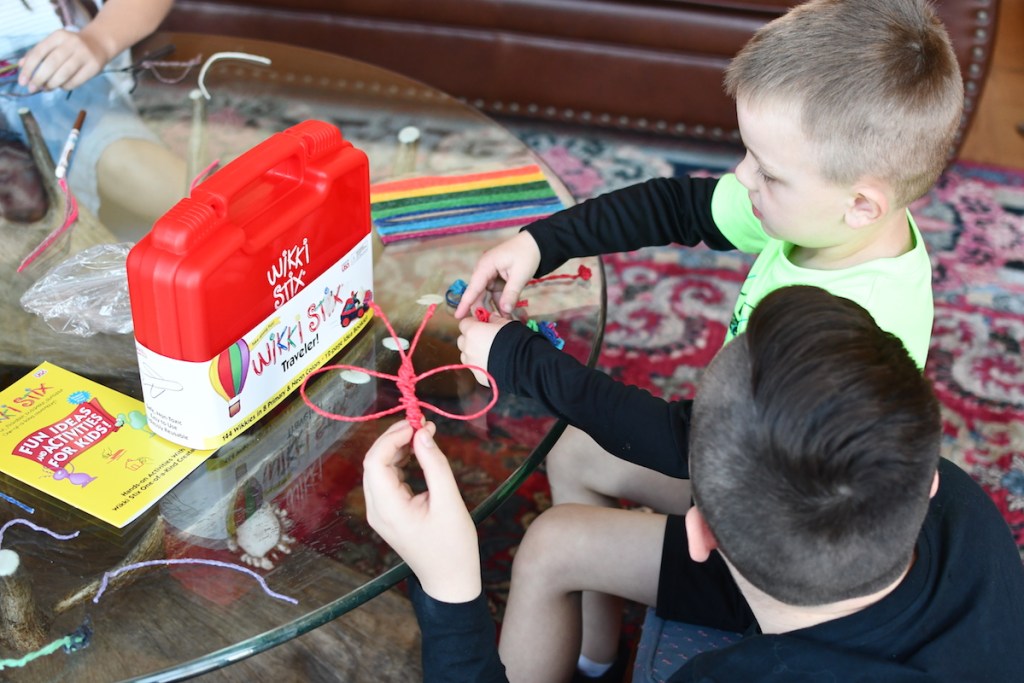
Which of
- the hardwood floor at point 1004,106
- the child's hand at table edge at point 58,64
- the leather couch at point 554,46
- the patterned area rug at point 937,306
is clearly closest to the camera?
the child's hand at table edge at point 58,64

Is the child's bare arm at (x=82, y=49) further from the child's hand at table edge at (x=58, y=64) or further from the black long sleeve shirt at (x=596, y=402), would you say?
the black long sleeve shirt at (x=596, y=402)

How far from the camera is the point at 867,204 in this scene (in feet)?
3.13

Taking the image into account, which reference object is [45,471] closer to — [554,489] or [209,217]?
[209,217]

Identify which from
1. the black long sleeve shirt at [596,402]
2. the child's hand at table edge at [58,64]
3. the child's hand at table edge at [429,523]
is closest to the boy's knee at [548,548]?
the black long sleeve shirt at [596,402]

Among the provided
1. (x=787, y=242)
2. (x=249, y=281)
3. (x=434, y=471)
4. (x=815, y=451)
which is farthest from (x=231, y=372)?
(x=787, y=242)

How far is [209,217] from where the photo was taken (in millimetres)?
791

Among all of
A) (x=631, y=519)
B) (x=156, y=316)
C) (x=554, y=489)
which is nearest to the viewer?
(x=156, y=316)

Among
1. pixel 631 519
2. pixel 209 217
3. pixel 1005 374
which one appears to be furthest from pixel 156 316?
pixel 1005 374

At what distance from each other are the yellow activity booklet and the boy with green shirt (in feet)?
0.97

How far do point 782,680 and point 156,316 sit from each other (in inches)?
21.2

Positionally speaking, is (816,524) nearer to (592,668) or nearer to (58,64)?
(592,668)

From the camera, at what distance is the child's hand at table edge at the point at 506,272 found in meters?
1.04

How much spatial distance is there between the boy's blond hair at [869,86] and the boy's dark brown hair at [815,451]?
0.89ft

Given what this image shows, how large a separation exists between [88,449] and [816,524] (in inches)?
23.4
